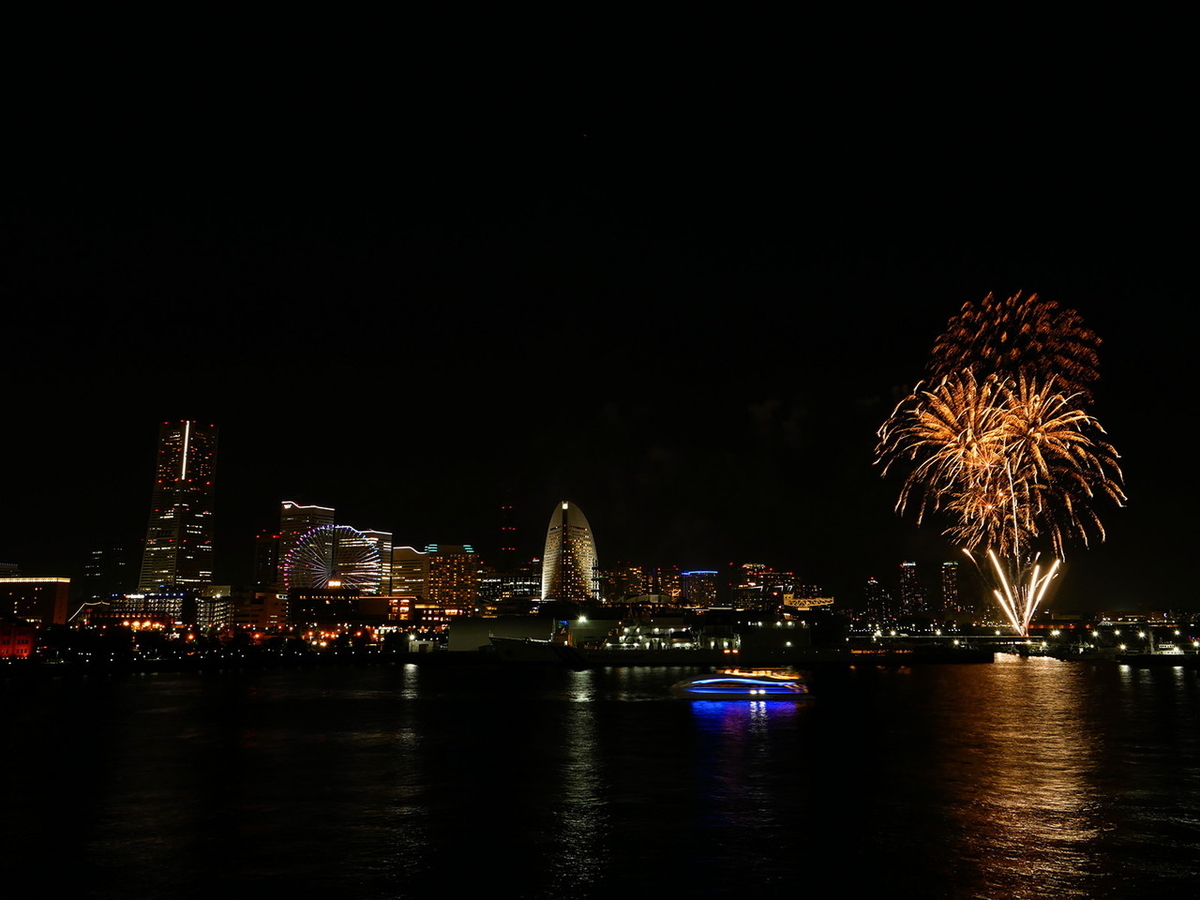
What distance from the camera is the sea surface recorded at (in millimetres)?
12742

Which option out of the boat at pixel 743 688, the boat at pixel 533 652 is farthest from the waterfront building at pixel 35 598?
the boat at pixel 743 688

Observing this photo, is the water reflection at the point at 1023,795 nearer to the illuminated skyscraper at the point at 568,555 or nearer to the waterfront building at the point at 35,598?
the illuminated skyscraper at the point at 568,555

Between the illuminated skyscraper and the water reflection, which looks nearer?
the water reflection

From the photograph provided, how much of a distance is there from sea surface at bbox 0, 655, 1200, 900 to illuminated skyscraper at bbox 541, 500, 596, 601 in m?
141

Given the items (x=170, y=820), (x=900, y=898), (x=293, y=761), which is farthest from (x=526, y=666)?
(x=900, y=898)

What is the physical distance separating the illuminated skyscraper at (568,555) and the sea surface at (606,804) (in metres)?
141

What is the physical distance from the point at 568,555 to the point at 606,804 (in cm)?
16358

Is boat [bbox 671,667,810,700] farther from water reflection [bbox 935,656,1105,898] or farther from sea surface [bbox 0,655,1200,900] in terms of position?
water reflection [bbox 935,656,1105,898]

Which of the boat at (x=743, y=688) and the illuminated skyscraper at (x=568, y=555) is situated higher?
the illuminated skyscraper at (x=568, y=555)

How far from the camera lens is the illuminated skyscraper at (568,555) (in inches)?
7028

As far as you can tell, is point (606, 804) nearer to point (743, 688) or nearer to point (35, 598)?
point (743, 688)

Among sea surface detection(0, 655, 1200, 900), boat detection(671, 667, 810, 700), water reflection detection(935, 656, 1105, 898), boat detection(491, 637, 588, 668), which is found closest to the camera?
sea surface detection(0, 655, 1200, 900)

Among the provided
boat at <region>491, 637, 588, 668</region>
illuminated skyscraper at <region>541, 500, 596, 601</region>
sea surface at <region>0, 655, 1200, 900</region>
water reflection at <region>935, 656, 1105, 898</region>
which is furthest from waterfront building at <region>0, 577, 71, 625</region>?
water reflection at <region>935, 656, 1105, 898</region>

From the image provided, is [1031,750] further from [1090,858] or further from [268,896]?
[268,896]
